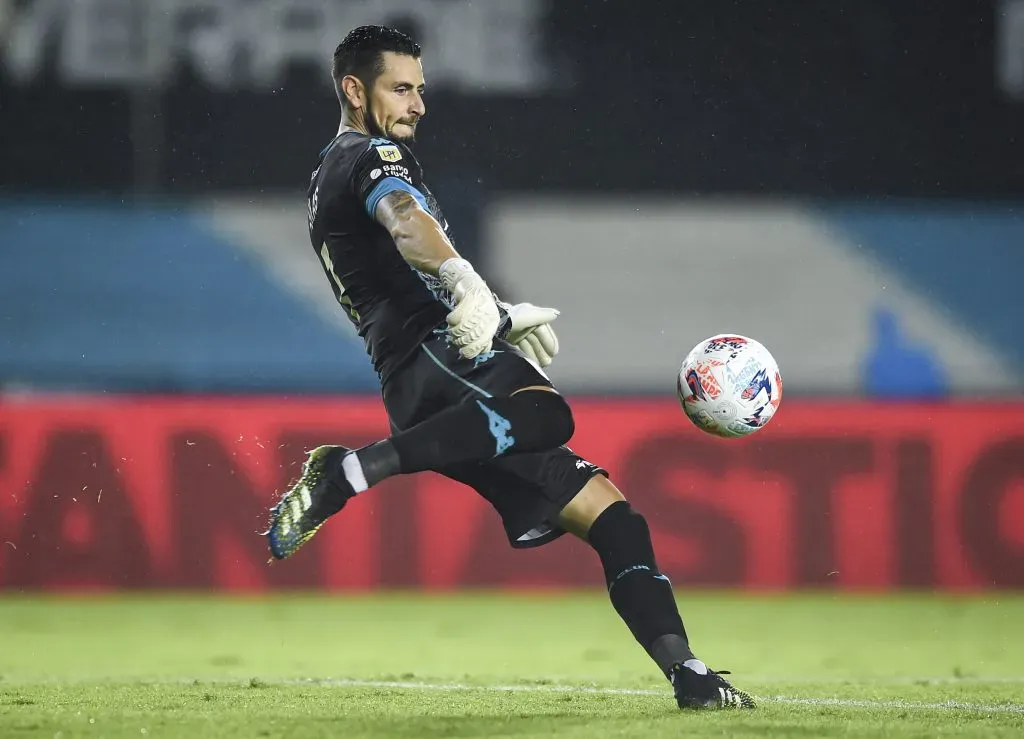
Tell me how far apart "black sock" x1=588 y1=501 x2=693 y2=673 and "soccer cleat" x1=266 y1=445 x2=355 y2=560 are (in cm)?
75

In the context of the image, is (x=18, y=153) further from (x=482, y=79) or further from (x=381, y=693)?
(x=381, y=693)

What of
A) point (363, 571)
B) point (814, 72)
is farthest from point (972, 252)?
point (363, 571)

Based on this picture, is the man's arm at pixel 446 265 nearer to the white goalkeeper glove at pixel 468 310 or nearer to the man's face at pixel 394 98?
the white goalkeeper glove at pixel 468 310

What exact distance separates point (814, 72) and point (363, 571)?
7.71m

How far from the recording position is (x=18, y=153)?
13703 millimetres

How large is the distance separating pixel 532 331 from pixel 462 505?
4611mm

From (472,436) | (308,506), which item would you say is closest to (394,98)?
(472,436)

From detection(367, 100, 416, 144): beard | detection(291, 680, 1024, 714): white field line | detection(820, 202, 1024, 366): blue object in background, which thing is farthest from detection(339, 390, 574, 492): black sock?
detection(820, 202, 1024, 366): blue object in background

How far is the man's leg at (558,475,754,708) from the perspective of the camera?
13.0ft

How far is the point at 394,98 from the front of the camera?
4.27 meters

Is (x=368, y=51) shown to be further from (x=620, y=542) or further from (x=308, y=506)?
(x=620, y=542)

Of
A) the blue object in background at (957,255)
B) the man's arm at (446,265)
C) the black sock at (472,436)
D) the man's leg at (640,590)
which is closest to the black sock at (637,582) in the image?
the man's leg at (640,590)

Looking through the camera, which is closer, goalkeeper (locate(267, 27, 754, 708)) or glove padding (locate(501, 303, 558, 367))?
goalkeeper (locate(267, 27, 754, 708))

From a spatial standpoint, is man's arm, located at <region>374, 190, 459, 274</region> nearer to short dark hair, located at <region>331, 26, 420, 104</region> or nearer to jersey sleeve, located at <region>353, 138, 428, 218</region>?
jersey sleeve, located at <region>353, 138, 428, 218</region>
